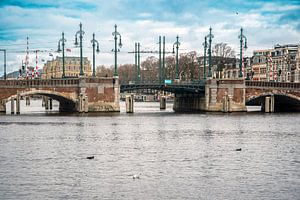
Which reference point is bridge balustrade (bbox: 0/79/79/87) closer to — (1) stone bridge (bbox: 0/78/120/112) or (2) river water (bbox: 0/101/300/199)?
(1) stone bridge (bbox: 0/78/120/112)

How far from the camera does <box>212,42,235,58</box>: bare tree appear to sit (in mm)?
168975

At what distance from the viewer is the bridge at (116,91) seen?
276 ft

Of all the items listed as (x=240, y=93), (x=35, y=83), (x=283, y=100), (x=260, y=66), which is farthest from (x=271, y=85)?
(x=260, y=66)

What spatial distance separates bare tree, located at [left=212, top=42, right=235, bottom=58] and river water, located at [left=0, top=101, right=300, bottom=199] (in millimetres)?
116664

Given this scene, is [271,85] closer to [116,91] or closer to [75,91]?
[116,91]

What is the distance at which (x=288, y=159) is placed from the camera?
3478 centimetres

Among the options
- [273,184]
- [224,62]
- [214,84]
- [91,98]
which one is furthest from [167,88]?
[224,62]

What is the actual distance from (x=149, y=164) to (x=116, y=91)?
54.8 m

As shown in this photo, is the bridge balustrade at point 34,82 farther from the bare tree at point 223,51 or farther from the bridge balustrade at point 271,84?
the bare tree at point 223,51

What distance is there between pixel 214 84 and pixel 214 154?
175 feet

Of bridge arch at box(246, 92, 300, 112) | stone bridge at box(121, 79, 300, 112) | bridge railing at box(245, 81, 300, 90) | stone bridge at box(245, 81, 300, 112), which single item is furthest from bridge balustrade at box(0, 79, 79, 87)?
bridge arch at box(246, 92, 300, 112)

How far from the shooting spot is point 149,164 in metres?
32.9

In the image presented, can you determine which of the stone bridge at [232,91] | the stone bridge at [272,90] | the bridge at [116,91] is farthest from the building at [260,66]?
the stone bridge at [272,90]

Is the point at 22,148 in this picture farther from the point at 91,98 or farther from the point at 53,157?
the point at 91,98
